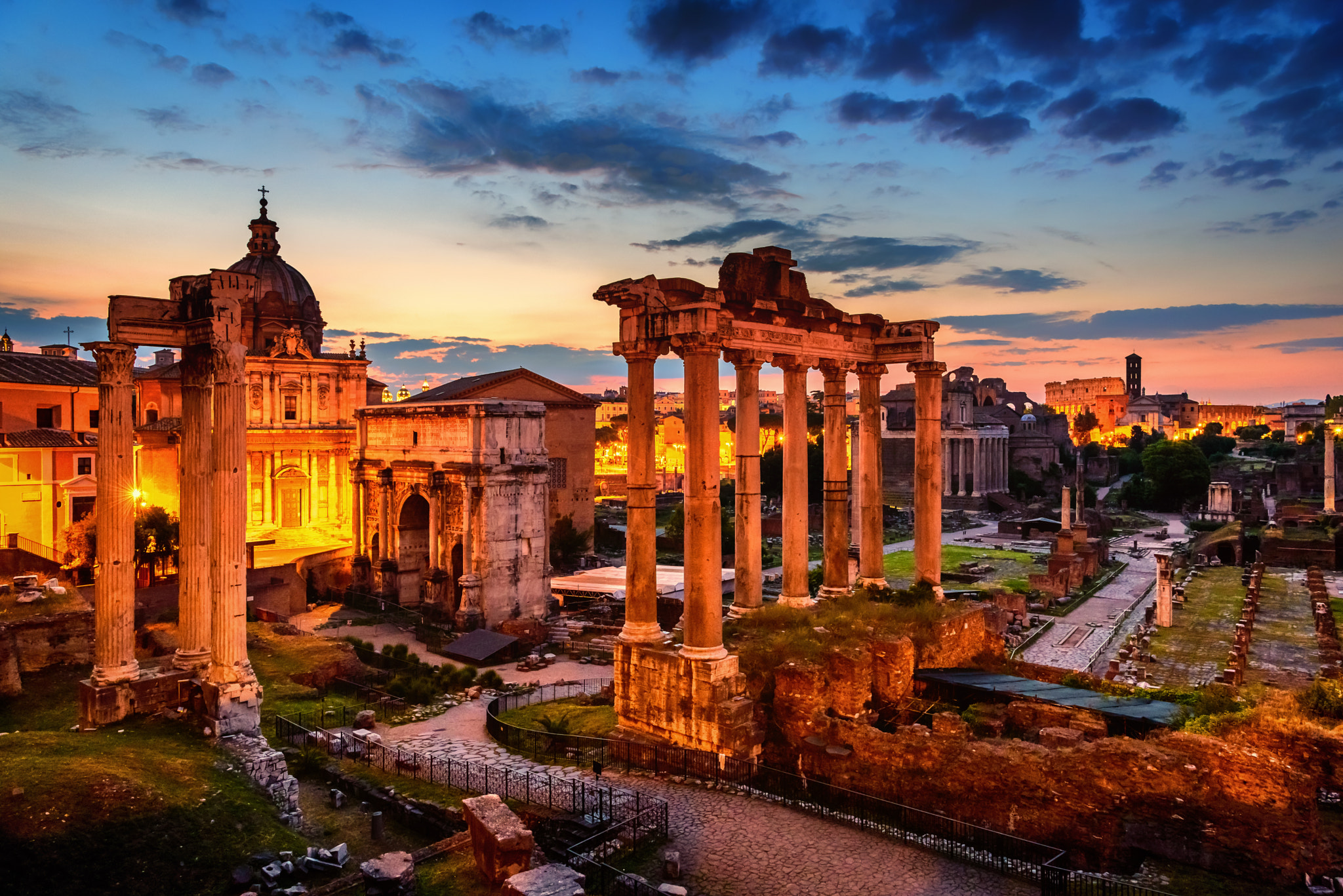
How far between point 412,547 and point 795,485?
85.7 feet

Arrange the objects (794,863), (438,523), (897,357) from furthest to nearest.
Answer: (438,523) < (897,357) < (794,863)

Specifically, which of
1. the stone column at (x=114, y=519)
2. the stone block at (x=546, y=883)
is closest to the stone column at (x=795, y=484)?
the stone block at (x=546, y=883)

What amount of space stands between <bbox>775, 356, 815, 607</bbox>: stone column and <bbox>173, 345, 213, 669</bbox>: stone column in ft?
37.2

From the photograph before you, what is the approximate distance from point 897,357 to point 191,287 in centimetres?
1448

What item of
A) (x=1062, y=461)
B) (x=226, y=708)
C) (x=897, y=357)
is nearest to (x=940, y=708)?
(x=897, y=357)

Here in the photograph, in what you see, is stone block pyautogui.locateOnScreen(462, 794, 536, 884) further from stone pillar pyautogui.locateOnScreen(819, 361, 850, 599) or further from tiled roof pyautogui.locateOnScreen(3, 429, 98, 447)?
tiled roof pyautogui.locateOnScreen(3, 429, 98, 447)

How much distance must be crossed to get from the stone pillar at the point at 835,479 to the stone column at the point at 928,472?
5.23ft

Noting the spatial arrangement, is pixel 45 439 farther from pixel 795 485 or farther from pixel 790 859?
pixel 790 859

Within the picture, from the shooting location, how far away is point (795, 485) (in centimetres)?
1894

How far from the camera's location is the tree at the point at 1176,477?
87.3 m

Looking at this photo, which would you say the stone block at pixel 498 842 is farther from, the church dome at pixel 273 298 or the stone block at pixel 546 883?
the church dome at pixel 273 298

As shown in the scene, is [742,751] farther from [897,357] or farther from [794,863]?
[897,357]

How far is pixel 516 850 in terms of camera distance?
10.7 meters

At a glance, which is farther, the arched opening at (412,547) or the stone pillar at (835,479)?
the arched opening at (412,547)
